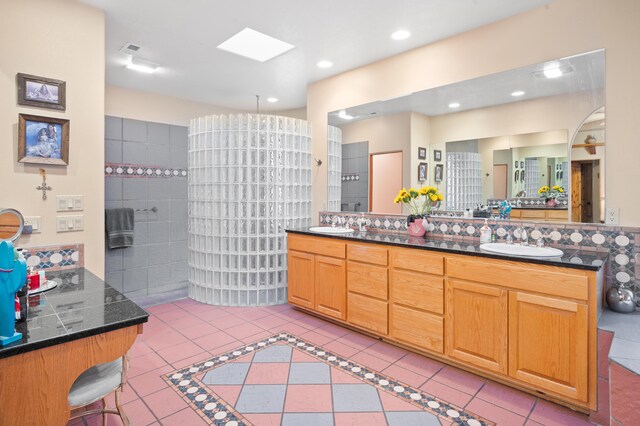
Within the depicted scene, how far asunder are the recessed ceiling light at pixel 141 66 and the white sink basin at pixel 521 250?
3.61m

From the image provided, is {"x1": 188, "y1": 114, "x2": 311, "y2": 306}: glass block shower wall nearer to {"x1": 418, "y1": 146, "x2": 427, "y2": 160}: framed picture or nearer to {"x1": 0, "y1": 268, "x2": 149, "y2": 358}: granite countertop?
Answer: {"x1": 418, "y1": 146, "x2": 427, "y2": 160}: framed picture

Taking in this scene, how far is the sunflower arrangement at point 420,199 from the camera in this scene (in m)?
3.08

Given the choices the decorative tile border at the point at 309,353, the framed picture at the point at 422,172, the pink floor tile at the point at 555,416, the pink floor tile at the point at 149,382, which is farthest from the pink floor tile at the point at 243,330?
the pink floor tile at the point at 555,416

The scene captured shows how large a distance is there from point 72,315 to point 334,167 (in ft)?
9.75

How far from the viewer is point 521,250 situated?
2289 millimetres

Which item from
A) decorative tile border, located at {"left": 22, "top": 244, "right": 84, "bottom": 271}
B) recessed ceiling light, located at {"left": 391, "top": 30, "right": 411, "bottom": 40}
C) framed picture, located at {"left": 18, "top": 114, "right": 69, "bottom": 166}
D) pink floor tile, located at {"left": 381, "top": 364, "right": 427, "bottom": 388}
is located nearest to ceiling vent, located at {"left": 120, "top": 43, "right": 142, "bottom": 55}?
framed picture, located at {"left": 18, "top": 114, "right": 69, "bottom": 166}

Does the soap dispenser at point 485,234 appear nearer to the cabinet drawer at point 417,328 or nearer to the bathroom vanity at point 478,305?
the bathroom vanity at point 478,305

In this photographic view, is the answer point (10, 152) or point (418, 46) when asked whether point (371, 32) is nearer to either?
point (418, 46)

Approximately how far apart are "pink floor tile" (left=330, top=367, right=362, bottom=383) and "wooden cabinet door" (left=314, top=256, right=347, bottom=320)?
0.74 metres

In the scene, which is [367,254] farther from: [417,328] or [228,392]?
[228,392]

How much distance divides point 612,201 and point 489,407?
4.95ft

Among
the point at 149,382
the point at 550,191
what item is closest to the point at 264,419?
the point at 149,382

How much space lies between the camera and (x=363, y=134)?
3721mm

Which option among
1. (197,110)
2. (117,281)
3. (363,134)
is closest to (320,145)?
(363,134)
